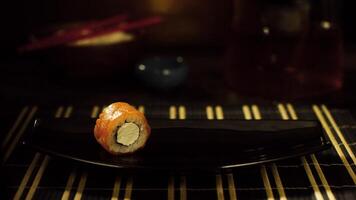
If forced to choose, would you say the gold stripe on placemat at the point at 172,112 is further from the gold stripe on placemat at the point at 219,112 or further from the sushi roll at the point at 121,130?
the sushi roll at the point at 121,130

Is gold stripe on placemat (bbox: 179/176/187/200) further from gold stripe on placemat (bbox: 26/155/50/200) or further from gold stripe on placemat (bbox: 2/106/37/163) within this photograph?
gold stripe on placemat (bbox: 2/106/37/163)

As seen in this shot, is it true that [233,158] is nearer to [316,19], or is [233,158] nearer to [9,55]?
[316,19]

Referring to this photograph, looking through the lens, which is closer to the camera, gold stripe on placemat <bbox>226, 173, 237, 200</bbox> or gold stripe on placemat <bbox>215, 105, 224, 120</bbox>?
gold stripe on placemat <bbox>226, 173, 237, 200</bbox>

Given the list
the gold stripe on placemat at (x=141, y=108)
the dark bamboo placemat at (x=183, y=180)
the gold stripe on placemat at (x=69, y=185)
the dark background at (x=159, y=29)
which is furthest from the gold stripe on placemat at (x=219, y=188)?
the dark background at (x=159, y=29)

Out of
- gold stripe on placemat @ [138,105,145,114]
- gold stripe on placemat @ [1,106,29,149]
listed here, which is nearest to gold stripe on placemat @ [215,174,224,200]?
gold stripe on placemat @ [138,105,145,114]

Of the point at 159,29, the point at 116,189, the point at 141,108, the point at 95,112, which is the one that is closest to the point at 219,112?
the point at 141,108

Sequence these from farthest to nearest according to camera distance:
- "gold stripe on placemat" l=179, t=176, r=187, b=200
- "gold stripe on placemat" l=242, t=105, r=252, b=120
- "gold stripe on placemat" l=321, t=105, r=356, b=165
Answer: "gold stripe on placemat" l=242, t=105, r=252, b=120
"gold stripe on placemat" l=321, t=105, r=356, b=165
"gold stripe on placemat" l=179, t=176, r=187, b=200

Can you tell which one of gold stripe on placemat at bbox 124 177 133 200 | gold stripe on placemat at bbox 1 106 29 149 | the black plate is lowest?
gold stripe on placemat at bbox 124 177 133 200

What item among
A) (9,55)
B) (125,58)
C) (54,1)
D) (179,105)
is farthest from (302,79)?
(9,55)
